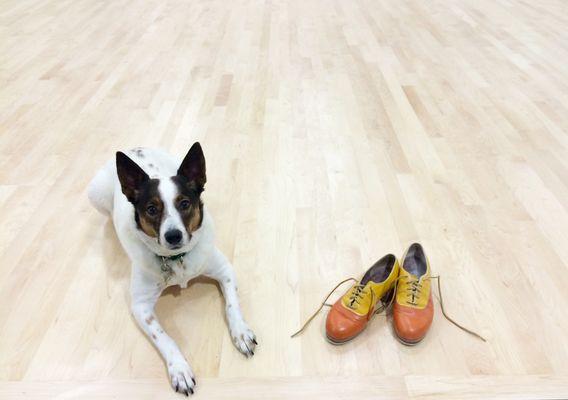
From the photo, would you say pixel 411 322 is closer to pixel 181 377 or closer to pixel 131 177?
pixel 181 377

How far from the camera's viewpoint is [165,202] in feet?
4.74

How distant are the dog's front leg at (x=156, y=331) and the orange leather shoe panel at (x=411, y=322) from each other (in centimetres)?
70

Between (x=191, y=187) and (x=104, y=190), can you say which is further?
(x=104, y=190)

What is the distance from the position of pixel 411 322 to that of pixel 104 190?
53.3 inches

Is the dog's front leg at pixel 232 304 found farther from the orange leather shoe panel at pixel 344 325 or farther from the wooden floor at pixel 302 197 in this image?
the orange leather shoe panel at pixel 344 325

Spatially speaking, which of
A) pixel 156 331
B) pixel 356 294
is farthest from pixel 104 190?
pixel 356 294

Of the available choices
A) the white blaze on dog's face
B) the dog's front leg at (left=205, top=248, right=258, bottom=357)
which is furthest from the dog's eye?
the dog's front leg at (left=205, top=248, right=258, bottom=357)

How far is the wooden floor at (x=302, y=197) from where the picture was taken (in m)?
1.46

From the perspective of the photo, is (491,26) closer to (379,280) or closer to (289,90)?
(289,90)

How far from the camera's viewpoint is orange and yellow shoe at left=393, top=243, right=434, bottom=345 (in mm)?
1484

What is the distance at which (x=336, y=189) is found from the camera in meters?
2.27

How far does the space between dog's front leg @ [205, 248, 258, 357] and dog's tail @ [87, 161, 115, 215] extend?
1.94 feet

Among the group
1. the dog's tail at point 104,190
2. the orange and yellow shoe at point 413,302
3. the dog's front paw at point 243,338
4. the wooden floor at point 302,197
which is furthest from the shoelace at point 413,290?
the dog's tail at point 104,190

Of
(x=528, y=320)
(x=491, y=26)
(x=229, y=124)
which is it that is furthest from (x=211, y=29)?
(x=528, y=320)
